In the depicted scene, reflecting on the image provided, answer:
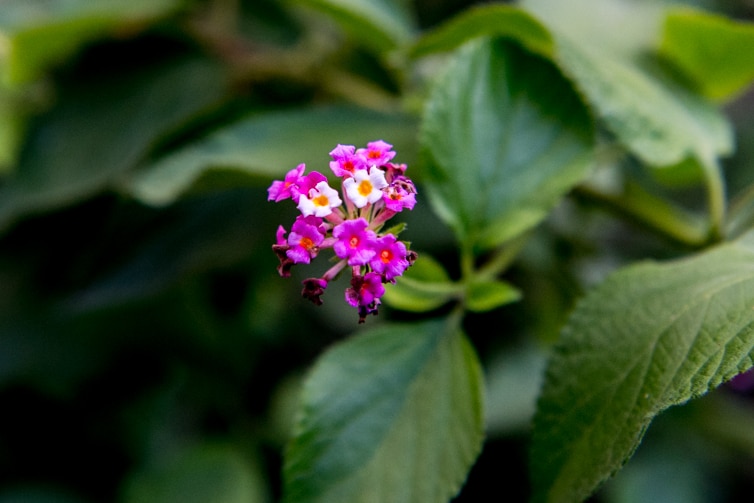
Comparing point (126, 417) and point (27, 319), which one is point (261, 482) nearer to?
point (126, 417)

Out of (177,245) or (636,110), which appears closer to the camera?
(636,110)

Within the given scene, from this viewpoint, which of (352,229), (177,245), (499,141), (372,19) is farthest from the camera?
(177,245)

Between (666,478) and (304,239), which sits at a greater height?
(304,239)

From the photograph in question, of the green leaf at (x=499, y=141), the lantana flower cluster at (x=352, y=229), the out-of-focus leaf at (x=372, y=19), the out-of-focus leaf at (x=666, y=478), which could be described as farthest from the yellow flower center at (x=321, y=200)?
the out-of-focus leaf at (x=666, y=478)

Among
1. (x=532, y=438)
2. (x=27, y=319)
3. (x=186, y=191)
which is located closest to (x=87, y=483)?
(x=27, y=319)

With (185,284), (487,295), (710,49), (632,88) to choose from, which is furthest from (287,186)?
(185,284)

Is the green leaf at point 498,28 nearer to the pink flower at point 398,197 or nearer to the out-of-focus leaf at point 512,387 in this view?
the pink flower at point 398,197

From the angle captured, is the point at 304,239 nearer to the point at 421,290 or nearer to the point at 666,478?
the point at 421,290

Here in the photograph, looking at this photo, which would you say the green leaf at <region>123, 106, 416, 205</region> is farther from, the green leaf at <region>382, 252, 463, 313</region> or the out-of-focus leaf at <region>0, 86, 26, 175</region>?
the out-of-focus leaf at <region>0, 86, 26, 175</region>
